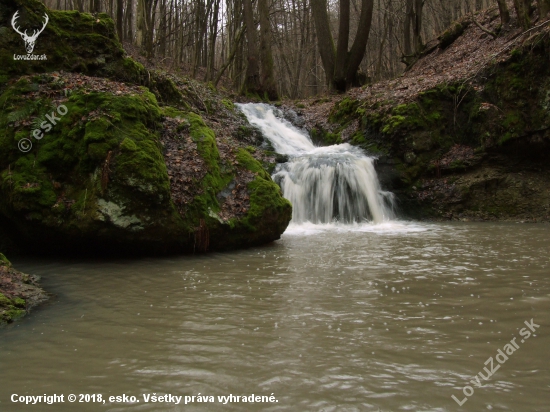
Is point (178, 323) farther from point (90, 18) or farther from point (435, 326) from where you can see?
point (90, 18)

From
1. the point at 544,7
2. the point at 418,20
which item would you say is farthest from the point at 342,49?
the point at 544,7

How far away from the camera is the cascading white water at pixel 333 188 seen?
11797 mm

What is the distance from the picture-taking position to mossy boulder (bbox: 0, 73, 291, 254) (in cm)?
650

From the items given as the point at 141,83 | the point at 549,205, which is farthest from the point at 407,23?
the point at 141,83

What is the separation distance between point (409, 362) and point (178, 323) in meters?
2.06

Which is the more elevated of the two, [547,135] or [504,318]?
[547,135]

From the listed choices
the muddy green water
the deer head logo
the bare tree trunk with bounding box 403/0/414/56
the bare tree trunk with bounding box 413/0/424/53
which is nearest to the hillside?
the bare tree trunk with bounding box 413/0/424/53

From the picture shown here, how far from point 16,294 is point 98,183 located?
102 inches

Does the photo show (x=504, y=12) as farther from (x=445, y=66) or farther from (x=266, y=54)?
(x=266, y=54)

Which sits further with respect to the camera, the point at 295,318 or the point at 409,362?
the point at 295,318

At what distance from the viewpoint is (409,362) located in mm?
2979

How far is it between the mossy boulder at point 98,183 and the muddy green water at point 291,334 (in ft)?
2.03

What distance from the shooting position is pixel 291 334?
3557 mm

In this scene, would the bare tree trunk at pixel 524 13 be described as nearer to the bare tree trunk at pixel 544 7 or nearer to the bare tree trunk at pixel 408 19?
the bare tree trunk at pixel 544 7
